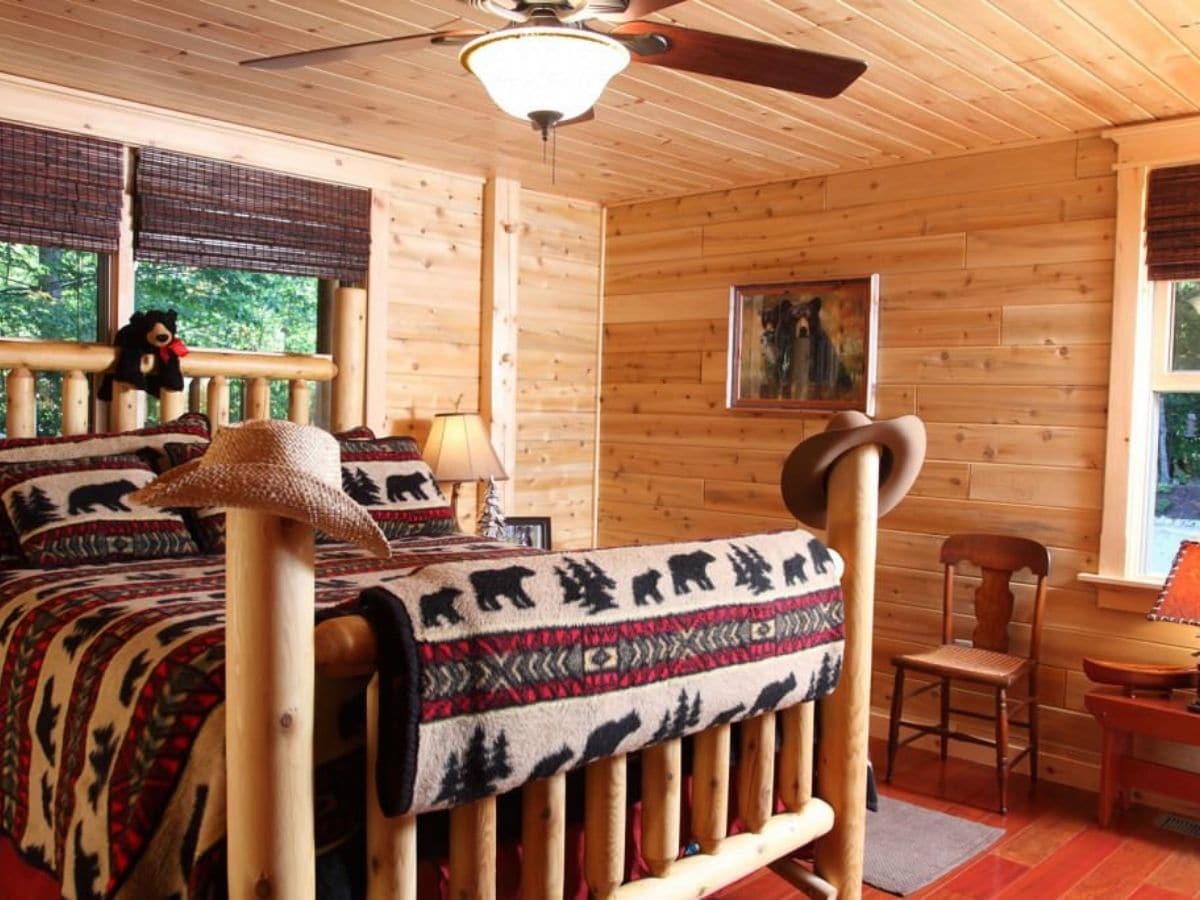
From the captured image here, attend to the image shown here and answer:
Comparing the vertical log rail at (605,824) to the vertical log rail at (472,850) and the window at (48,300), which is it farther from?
the window at (48,300)

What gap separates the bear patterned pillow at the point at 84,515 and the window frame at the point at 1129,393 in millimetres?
2928

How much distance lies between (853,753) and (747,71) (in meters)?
1.42

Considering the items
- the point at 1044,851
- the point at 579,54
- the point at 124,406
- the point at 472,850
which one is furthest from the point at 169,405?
the point at 1044,851

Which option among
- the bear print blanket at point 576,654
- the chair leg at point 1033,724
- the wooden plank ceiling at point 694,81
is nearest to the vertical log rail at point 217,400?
the wooden plank ceiling at point 694,81

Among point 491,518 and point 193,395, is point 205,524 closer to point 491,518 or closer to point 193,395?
point 193,395

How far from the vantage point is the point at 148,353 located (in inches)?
141

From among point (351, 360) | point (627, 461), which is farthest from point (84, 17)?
point (627, 461)

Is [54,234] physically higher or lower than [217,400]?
higher

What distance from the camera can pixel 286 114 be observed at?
12.2ft

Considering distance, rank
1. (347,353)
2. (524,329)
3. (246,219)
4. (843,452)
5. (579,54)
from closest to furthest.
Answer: (579,54)
(843,452)
(246,219)
(347,353)
(524,329)

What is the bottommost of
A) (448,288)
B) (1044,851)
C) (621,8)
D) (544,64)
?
(1044,851)

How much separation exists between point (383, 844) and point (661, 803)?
57cm

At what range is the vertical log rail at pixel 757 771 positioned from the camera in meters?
2.12

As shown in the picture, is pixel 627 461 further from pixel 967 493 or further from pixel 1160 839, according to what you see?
Result: pixel 1160 839
